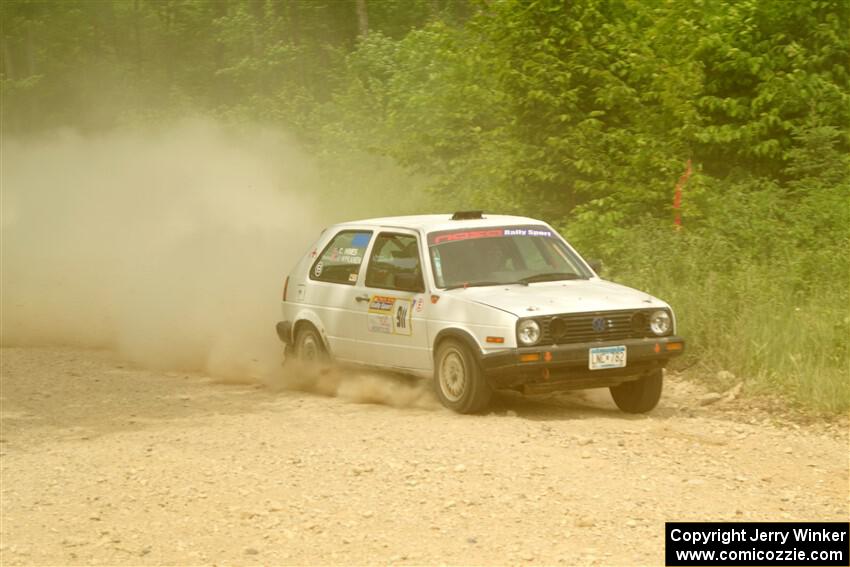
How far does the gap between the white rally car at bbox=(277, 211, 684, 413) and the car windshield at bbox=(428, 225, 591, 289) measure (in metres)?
0.01

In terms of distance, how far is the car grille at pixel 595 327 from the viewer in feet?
34.8

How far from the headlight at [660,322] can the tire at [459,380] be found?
1414 millimetres

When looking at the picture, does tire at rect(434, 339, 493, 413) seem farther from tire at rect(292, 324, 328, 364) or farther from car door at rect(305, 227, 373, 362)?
tire at rect(292, 324, 328, 364)

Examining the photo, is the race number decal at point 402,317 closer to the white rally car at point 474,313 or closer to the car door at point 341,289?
the white rally car at point 474,313

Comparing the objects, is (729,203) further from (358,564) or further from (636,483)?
(358,564)

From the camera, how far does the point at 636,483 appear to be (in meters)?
8.32

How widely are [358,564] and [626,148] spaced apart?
36.5 ft

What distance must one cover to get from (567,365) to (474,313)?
2.82ft

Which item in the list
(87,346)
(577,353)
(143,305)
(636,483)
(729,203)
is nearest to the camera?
(636,483)

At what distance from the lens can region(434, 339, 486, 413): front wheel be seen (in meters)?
10.7

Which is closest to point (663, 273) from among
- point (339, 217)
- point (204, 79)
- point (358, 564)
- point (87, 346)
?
point (87, 346)

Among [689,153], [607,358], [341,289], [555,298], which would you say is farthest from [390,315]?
[689,153]

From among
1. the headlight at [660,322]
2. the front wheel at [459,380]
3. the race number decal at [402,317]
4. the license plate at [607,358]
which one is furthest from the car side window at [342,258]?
the headlight at [660,322]

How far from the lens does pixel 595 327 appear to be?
10742 millimetres
